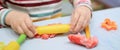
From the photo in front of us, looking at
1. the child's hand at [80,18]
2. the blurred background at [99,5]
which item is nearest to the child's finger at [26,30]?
the child's hand at [80,18]

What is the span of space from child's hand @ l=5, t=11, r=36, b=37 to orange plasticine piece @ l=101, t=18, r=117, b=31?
0.19 meters

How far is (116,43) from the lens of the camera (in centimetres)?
55

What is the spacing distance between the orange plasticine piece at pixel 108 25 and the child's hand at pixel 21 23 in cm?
19

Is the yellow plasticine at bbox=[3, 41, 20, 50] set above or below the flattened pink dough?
above

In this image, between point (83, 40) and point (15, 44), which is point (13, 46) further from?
point (83, 40)

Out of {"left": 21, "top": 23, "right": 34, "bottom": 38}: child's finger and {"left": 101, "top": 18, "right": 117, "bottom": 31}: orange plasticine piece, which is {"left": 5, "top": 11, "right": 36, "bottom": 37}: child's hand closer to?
{"left": 21, "top": 23, "right": 34, "bottom": 38}: child's finger

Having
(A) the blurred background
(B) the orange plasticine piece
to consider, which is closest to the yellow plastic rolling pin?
(B) the orange plasticine piece

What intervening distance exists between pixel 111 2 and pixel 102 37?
0.60m

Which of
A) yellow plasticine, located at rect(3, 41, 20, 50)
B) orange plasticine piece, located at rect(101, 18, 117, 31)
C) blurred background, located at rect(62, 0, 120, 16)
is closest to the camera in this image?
yellow plasticine, located at rect(3, 41, 20, 50)

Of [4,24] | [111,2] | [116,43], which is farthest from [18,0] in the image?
[111,2]

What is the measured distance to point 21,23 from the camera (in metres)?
0.58

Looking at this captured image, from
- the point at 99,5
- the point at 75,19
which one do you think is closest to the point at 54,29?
the point at 75,19

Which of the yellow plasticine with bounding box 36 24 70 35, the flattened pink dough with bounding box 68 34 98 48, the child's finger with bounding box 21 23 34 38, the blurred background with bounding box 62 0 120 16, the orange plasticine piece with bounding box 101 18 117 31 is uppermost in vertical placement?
the child's finger with bounding box 21 23 34 38

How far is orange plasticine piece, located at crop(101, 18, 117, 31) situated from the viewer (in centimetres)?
62
